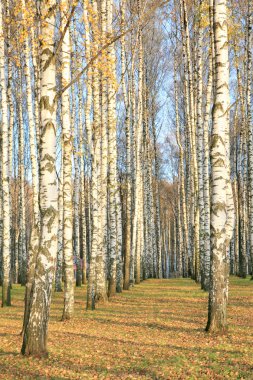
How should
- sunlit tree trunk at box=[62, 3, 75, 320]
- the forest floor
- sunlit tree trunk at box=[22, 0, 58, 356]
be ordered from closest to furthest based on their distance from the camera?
the forest floor, sunlit tree trunk at box=[22, 0, 58, 356], sunlit tree trunk at box=[62, 3, 75, 320]

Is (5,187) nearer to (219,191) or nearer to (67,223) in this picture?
(67,223)

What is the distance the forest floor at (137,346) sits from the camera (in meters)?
6.12

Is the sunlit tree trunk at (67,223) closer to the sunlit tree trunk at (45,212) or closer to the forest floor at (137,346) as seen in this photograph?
the forest floor at (137,346)

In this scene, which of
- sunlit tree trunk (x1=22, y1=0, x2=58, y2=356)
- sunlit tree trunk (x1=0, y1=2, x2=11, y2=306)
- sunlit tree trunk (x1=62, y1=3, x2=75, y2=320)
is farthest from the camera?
sunlit tree trunk (x1=0, y1=2, x2=11, y2=306)

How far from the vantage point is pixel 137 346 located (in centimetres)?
787

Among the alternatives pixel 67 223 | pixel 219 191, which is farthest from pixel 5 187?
pixel 219 191

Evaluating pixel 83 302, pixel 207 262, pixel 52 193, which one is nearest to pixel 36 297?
pixel 52 193

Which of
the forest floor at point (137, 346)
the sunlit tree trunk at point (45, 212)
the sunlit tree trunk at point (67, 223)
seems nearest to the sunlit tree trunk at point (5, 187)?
the forest floor at point (137, 346)

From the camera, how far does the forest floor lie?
6121 mm

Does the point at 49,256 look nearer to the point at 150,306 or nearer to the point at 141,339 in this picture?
the point at 141,339

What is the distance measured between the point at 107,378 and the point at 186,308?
6970 millimetres

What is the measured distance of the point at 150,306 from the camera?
13484 mm

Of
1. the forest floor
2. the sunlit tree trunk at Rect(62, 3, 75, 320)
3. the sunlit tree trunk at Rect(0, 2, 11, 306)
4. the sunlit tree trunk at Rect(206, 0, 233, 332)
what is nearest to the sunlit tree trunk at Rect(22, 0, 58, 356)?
the forest floor

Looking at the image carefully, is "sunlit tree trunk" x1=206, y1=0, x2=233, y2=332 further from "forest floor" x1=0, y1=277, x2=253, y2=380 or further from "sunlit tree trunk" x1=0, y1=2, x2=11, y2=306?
"sunlit tree trunk" x1=0, y1=2, x2=11, y2=306
